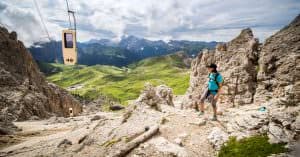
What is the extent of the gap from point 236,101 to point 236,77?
5.50 metres

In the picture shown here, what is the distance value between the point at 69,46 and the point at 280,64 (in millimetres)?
34995

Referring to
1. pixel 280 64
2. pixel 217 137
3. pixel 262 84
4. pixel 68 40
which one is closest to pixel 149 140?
pixel 217 137

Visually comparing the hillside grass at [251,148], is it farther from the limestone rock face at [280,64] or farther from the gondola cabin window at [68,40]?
the limestone rock face at [280,64]

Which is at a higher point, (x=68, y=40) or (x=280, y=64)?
(x=68, y=40)

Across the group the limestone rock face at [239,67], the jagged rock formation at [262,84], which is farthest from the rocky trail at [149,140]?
the limestone rock face at [239,67]

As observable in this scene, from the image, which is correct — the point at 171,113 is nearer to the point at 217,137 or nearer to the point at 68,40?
the point at 217,137

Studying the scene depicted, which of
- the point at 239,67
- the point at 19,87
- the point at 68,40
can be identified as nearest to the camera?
the point at 68,40

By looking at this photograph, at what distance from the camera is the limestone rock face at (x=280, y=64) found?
36781mm

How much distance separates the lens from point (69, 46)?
26.2 m

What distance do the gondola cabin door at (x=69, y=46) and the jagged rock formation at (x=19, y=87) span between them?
61.1ft

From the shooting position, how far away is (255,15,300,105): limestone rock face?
121ft

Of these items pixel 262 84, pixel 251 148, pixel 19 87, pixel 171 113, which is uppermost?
pixel 262 84

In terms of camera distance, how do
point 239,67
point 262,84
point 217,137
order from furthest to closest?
point 239,67 → point 262,84 → point 217,137

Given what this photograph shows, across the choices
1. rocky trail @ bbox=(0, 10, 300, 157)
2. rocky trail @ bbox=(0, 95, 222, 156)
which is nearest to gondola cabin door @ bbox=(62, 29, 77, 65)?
rocky trail @ bbox=(0, 10, 300, 157)
